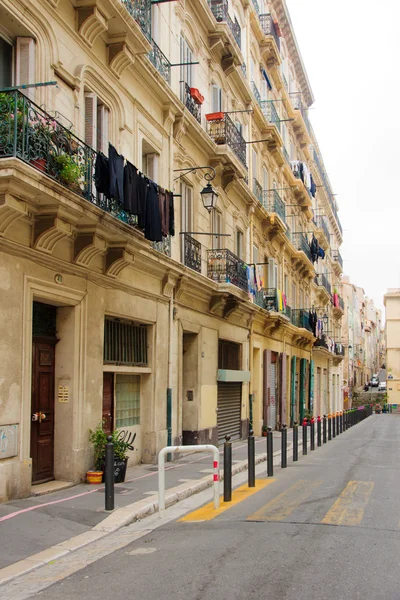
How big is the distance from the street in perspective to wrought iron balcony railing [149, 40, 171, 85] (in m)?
0.05

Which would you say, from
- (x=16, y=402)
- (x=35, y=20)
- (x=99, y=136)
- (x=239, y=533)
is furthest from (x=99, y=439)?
(x=35, y=20)

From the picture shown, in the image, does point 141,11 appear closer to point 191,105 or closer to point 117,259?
point 191,105

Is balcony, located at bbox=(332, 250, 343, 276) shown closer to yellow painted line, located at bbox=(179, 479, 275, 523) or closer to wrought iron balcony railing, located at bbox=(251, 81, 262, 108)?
wrought iron balcony railing, located at bbox=(251, 81, 262, 108)

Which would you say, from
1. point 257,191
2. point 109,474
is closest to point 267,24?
point 257,191

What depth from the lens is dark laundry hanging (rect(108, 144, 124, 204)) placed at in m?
11.3

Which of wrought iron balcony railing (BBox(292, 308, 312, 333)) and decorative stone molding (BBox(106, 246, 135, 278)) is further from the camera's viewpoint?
wrought iron balcony railing (BBox(292, 308, 312, 333))

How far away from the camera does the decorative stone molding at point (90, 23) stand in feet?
38.7

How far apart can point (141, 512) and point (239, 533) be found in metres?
1.90

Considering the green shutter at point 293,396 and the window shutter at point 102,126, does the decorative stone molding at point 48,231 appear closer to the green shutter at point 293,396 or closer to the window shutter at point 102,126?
the window shutter at point 102,126

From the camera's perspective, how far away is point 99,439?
11742 millimetres

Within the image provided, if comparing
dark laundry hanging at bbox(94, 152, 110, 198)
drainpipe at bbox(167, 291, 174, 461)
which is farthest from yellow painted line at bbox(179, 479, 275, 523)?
dark laundry hanging at bbox(94, 152, 110, 198)

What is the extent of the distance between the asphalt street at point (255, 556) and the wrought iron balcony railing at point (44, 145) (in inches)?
198

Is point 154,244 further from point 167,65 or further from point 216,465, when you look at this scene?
point 216,465

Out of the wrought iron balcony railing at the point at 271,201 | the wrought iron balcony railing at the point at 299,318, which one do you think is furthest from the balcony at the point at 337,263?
the wrought iron balcony railing at the point at 271,201
